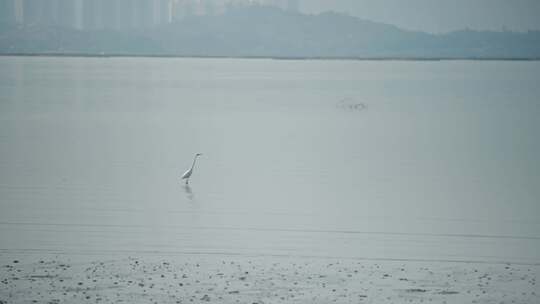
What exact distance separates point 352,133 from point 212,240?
1269 inches

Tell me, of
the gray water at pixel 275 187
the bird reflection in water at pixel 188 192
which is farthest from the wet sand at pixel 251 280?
the bird reflection in water at pixel 188 192

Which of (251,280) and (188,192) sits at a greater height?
(188,192)

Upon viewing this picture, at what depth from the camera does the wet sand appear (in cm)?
1450

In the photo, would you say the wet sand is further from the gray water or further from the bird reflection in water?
the bird reflection in water

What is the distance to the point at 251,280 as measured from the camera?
15.7m

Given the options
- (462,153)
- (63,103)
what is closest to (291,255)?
(462,153)

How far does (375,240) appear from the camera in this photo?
20.4 meters

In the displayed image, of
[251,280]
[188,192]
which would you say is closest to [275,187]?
[188,192]

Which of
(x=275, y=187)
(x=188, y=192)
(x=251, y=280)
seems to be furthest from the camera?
(x=275, y=187)

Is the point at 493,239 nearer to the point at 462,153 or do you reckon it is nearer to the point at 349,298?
the point at 349,298

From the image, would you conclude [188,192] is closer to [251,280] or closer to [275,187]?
[275,187]

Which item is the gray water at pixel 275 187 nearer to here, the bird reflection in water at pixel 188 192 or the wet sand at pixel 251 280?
the bird reflection in water at pixel 188 192

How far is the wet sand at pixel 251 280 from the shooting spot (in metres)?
14.5

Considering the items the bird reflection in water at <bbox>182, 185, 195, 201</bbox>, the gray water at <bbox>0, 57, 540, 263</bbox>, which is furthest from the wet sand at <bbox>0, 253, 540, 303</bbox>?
the bird reflection in water at <bbox>182, 185, 195, 201</bbox>
